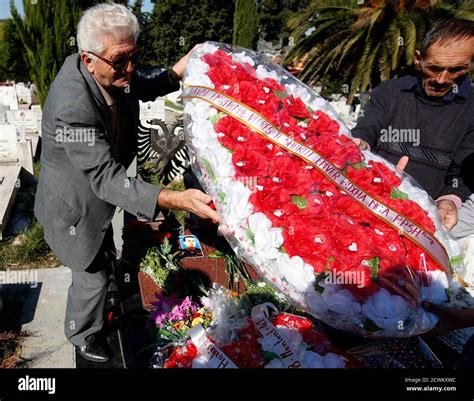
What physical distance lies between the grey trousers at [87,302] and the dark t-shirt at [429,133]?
178cm

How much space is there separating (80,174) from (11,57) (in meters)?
27.4

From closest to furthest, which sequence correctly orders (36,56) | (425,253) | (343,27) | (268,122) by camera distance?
(425,253)
(268,122)
(343,27)
(36,56)

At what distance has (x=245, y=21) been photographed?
20078mm

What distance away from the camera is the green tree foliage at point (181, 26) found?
26281mm

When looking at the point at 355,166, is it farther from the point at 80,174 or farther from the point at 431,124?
the point at 80,174

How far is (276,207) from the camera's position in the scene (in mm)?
1865

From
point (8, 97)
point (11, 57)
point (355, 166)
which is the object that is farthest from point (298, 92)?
point (11, 57)

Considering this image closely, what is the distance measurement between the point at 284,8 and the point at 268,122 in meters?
42.1

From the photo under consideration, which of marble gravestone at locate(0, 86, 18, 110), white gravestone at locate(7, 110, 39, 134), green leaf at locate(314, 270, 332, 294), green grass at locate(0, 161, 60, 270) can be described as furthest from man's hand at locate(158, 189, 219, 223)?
marble gravestone at locate(0, 86, 18, 110)

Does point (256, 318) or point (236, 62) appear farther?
point (236, 62)

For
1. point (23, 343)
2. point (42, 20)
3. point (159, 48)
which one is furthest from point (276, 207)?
point (159, 48)

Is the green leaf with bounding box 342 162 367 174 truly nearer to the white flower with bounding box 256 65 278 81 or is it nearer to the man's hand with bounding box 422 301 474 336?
the man's hand with bounding box 422 301 474 336

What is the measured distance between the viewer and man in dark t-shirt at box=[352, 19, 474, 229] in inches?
90.6

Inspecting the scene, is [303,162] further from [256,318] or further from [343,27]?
[343,27]
